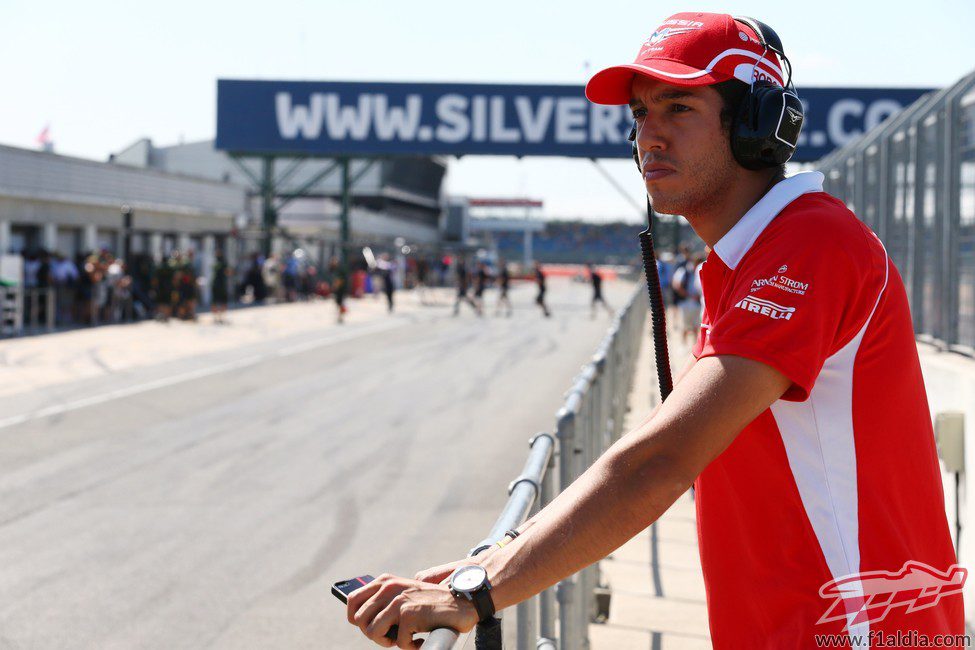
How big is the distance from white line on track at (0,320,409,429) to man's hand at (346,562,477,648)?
10682 millimetres

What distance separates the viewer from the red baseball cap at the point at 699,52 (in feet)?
6.10

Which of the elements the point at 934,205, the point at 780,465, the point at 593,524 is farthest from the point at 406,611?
the point at 934,205

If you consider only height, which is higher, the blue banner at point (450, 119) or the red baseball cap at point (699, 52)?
the blue banner at point (450, 119)

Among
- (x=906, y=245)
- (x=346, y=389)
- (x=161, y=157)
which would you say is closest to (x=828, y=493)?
(x=906, y=245)

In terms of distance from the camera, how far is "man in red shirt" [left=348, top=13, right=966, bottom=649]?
162 centimetres

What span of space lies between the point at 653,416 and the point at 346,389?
1341 cm

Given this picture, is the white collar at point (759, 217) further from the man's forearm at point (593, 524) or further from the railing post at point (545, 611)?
the railing post at point (545, 611)

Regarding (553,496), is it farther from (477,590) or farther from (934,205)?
(934,205)

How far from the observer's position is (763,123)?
191 cm

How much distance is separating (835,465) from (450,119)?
98.2 feet

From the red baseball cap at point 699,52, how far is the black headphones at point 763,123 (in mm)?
29
